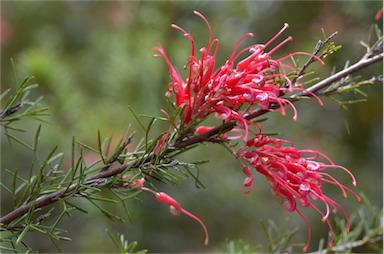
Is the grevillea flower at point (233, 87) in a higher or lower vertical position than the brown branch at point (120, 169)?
higher

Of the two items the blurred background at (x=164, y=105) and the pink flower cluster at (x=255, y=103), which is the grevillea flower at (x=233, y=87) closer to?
the pink flower cluster at (x=255, y=103)

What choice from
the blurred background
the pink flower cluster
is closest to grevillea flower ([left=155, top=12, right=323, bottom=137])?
the pink flower cluster

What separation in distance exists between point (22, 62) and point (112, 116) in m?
0.20

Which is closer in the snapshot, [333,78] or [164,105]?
[333,78]

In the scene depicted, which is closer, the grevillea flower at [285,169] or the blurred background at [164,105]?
the grevillea flower at [285,169]

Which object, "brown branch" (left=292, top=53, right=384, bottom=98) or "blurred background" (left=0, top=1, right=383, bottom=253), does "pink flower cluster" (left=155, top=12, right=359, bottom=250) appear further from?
"blurred background" (left=0, top=1, right=383, bottom=253)

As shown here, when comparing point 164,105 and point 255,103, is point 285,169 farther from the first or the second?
point 164,105

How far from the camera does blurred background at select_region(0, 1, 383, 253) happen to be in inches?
36.6

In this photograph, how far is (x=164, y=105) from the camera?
0.90 m

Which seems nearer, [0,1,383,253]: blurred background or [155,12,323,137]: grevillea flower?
[155,12,323,137]: grevillea flower

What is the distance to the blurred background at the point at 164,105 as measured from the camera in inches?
36.6

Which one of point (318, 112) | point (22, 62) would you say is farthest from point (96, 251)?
point (318, 112)

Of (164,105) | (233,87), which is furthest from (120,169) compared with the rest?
(164,105)

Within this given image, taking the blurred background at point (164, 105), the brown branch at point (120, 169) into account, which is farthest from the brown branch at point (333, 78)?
the blurred background at point (164, 105)
